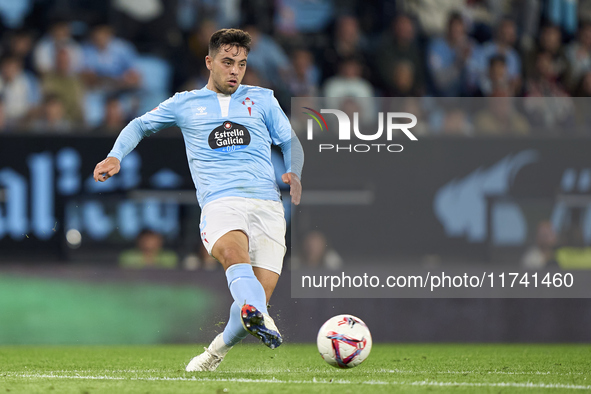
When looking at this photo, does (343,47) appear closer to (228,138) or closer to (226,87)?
(226,87)

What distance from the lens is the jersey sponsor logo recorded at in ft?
20.5

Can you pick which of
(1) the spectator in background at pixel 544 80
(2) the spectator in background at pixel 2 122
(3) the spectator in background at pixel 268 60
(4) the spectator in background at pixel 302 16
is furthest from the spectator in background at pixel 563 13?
(2) the spectator in background at pixel 2 122

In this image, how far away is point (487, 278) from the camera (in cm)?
964

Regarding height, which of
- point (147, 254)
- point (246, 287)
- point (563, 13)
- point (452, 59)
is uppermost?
point (563, 13)

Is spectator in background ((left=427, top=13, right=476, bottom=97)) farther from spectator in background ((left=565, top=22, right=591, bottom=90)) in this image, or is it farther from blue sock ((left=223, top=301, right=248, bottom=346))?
blue sock ((left=223, top=301, right=248, bottom=346))

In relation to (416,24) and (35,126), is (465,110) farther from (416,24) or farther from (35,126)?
(35,126)

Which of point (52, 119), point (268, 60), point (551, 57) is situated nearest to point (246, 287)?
point (52, 119)

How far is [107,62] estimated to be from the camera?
11.0 meters

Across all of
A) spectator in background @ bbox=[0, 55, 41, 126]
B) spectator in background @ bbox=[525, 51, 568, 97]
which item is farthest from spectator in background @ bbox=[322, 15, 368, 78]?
spectator in background @ bbox=[0, 55, 41, 126]

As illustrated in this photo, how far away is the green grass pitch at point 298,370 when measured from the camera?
17.7ft

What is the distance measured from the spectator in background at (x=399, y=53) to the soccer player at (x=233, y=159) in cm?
508

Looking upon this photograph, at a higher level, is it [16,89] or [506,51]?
[506,51]

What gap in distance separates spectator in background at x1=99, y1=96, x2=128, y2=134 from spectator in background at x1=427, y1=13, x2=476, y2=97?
3946 millimetres

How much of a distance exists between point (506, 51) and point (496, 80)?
44.3 inches
